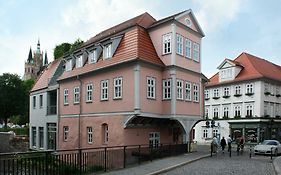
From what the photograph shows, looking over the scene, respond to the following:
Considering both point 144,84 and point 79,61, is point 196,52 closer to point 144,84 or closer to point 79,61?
point 144,84

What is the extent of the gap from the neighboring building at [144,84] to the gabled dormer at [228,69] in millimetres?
21034

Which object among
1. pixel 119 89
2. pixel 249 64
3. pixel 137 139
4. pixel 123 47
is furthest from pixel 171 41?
pixel 249 64

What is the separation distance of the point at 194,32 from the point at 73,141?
14066mm

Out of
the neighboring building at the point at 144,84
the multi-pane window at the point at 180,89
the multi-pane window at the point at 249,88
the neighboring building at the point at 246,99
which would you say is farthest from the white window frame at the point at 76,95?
the multi-pane window at the point at 249,88

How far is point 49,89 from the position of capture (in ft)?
119

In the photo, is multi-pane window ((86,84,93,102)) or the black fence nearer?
the black fence

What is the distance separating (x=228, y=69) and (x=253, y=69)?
362 cm

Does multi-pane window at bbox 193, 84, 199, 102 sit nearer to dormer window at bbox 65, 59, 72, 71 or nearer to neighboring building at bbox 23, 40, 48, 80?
dormer window at bbox 65, 59, 72, 71

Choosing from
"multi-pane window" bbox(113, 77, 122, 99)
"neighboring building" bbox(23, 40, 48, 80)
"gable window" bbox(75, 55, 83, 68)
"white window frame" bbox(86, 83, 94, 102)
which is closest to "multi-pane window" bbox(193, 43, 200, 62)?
"multi-pane window" bbox(113, 77, 122, 99)

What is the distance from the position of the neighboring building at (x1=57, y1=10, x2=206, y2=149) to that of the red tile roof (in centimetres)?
2007


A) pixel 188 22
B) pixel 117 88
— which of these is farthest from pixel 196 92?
pixel 117 88

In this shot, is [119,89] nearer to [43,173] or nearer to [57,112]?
[57,112]

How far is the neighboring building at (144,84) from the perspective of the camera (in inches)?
946

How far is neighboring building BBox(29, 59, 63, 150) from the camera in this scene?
35.5 m
